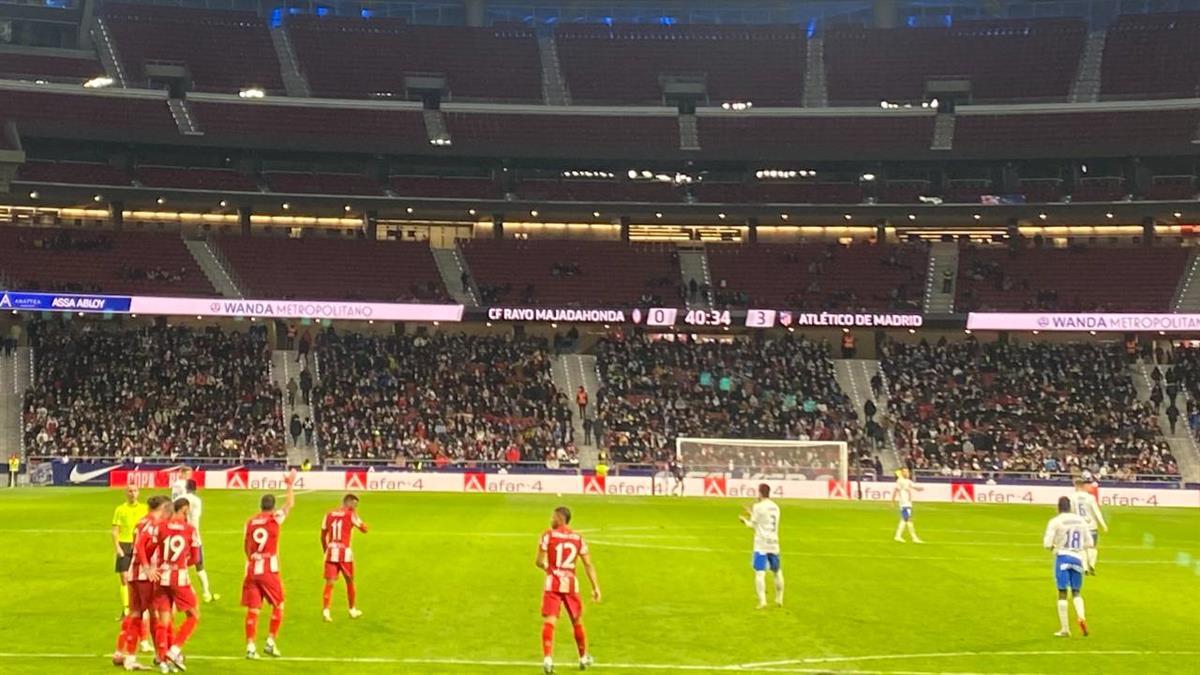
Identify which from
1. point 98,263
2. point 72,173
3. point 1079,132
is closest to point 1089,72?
point 1079,132

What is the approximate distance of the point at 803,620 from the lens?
2031cm

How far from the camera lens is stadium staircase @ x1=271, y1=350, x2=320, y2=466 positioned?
54.0 metres

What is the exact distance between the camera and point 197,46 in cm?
6400

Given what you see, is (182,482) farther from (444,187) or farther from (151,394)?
(444,187)

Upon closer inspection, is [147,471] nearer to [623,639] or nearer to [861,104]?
[623,639]

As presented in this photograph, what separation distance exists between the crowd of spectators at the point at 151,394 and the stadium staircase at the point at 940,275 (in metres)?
34.1

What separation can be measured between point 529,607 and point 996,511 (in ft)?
94.9

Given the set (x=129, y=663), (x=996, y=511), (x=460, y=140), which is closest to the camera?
(x=129, y=663)

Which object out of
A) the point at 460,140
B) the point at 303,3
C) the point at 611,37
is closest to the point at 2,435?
the point at 460,140

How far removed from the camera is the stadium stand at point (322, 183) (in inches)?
2511

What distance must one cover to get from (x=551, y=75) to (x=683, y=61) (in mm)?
7589

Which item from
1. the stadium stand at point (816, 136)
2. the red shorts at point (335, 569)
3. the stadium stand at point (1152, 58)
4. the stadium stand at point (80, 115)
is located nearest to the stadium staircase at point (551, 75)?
the stadium stand at point (816, 136)

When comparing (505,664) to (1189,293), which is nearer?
(505,664)

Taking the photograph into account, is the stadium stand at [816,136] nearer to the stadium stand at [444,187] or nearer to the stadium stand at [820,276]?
the stadium stand at [820,276]
